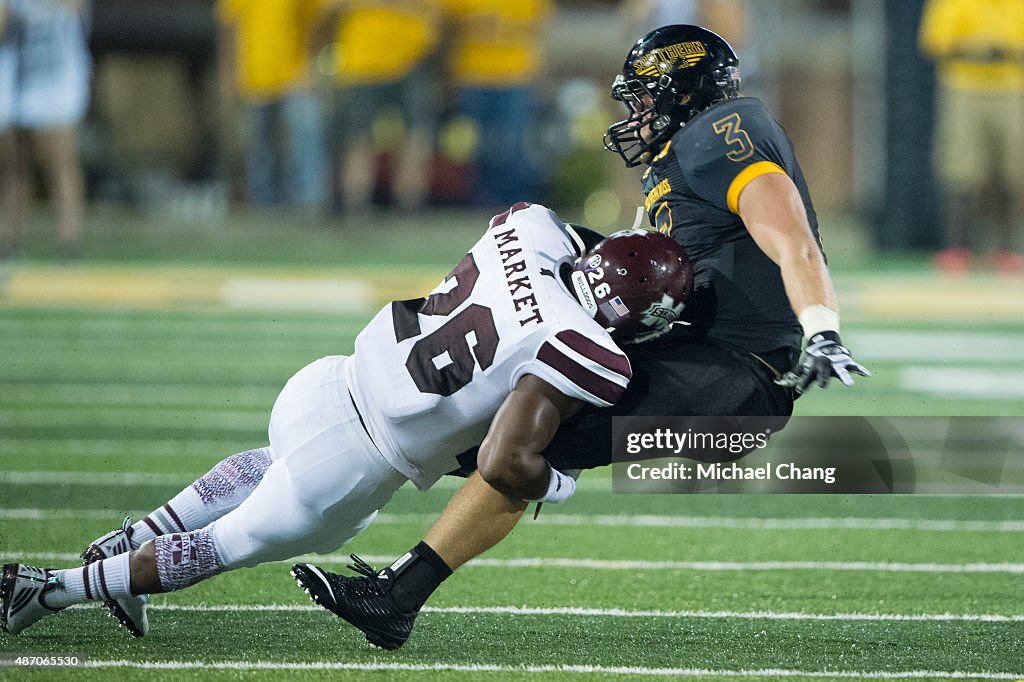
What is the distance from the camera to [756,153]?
2.94m

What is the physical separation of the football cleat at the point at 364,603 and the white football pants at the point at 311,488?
3.6 inches

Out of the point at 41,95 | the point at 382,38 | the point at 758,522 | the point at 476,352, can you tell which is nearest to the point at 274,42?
the point at 382,38

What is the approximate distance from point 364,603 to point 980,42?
20.4 feet

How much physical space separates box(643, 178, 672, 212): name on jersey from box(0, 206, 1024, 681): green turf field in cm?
76

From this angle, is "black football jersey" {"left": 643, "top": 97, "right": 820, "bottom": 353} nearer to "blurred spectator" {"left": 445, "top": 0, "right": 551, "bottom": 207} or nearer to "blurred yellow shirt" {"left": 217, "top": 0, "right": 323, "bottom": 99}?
"blurred spectator" {"left": 445, "top": 0, "right": 551, "bottom": 207}

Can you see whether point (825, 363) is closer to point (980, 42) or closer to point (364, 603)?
point (364, 603)

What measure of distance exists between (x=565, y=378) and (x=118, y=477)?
190cm

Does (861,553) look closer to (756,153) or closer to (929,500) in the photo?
(929,500)

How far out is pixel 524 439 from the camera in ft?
8.66

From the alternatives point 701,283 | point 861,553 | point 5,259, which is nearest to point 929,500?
point 861,553

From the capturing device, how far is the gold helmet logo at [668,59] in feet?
10.3

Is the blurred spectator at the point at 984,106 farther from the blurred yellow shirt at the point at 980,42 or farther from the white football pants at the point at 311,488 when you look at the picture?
the white football pants at the point at 311,488

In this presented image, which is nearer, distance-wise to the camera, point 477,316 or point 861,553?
point 477,316

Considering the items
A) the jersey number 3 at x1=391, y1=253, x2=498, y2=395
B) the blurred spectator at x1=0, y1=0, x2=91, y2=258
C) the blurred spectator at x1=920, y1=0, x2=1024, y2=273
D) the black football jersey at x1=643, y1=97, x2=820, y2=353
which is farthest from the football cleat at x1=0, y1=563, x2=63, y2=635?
the blurred spectator at x1=920, y1=0, x2=1024, y2=273
